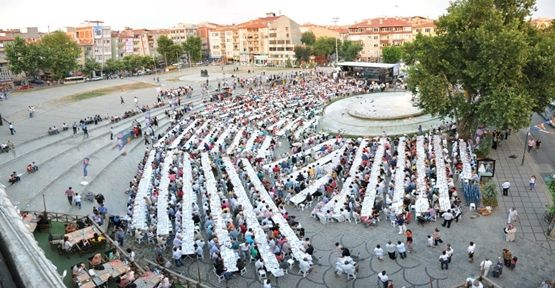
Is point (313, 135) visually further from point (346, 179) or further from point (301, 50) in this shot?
point (301, 50)

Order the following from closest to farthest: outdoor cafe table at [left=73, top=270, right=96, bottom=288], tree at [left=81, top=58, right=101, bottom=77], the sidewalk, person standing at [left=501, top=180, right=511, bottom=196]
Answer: outdoor cafe table at [left=73, top=270, right=96, bottom=288]
the sidewalk
person standing at [left=501, top=180, right=511, bottom=196]
tree at [left=81, top=58, right=101, bottom=77]

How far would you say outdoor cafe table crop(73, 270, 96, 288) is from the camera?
1527cm

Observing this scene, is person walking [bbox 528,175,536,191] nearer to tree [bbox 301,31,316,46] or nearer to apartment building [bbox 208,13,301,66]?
apartment building [bbox 208,13,301,66]

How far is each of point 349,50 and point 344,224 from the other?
8162 cm

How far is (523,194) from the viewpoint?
23438 mm

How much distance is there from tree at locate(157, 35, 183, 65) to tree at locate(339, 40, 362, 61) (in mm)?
39242

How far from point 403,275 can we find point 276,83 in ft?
183

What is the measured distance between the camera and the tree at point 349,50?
321 ft

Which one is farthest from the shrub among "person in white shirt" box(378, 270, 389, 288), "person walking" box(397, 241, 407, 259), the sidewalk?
"person in white shirt" box(378, 270, 389, 288)

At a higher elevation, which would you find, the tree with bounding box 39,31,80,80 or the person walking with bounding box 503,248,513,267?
the tree with bounding box 39,31,80,80

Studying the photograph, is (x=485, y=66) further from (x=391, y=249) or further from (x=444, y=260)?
(x=391, y=249)

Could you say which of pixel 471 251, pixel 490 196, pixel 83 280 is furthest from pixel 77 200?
pixel 490 196

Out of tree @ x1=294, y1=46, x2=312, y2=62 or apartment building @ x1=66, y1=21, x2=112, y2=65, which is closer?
apartment building @ x1=66, y1=21, x2=112, y2=65

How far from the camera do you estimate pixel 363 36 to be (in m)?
110
